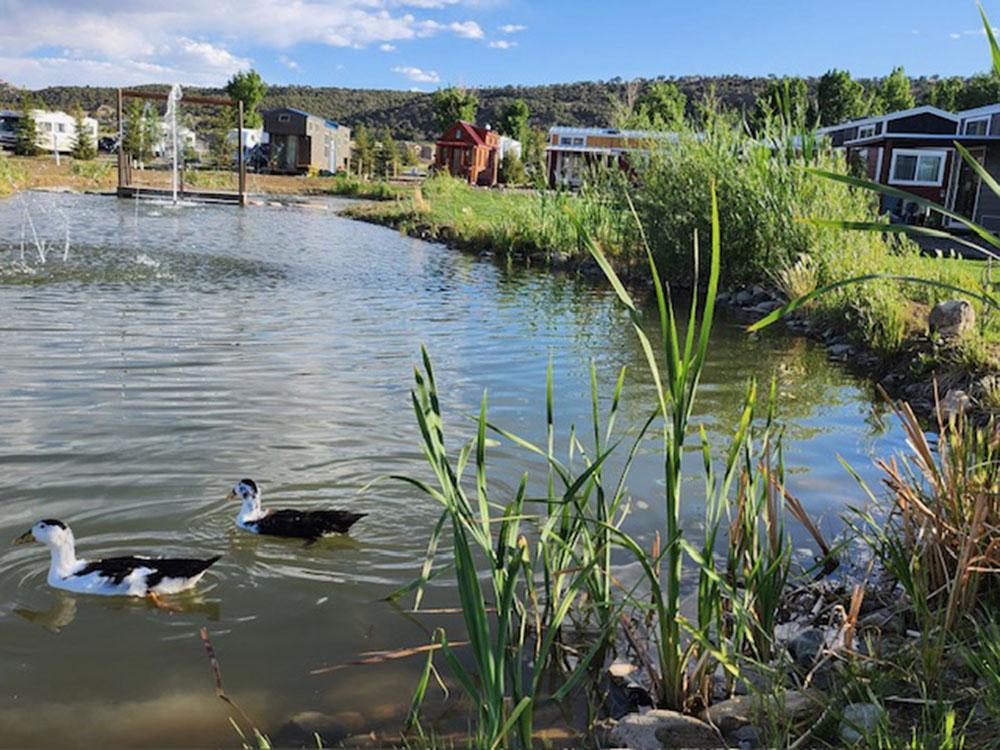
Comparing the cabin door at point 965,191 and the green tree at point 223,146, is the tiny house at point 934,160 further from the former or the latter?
the green tree at point 223,146

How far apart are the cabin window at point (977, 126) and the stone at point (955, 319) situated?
2815 centimetres

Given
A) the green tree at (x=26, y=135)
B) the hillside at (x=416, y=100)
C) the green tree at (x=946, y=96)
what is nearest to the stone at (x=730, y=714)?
the green tree at (x=26, y=135)

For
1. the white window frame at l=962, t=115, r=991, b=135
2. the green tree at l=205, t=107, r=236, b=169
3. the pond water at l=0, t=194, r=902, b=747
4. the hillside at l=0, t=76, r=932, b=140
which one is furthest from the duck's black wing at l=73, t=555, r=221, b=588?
the hillside at l=0, t=76, r=932, b=140

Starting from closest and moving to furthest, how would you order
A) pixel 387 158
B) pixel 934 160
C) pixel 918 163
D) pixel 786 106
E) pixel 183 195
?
pixel 786 106 < pixel 934 160 < pixel 918 163 < pixel 183 195 < pixel 387 158

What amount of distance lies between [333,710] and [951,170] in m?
33.1

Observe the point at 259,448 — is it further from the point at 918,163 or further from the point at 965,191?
the point at 918,163

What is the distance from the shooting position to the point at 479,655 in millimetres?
2191

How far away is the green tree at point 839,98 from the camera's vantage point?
204 ft

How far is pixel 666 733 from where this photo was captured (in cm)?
278

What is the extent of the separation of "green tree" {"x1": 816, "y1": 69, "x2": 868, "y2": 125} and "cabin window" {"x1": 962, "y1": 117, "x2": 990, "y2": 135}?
28798mm

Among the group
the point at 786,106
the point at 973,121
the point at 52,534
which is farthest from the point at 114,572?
the point at 973,121

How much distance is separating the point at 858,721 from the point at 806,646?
647 millimetres

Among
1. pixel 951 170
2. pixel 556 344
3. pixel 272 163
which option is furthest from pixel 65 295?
pixel 272 163

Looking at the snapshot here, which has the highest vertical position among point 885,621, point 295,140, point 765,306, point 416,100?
point 416,100
